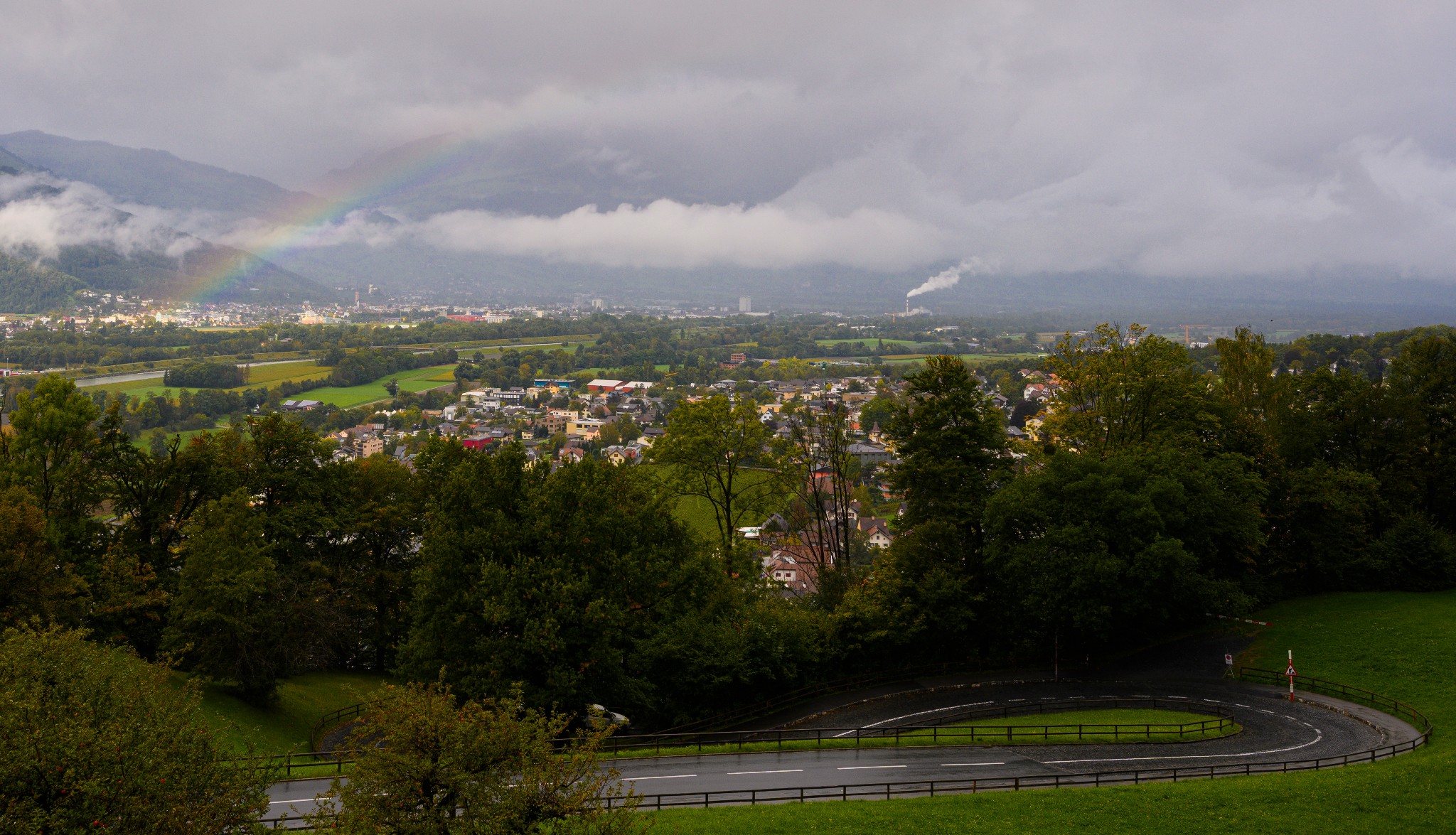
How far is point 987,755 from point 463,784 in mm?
14729

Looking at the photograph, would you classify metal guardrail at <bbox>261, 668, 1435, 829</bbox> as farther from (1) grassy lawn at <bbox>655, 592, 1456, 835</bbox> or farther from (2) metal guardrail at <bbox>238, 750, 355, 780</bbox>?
(2) metal guardrail at <bbox>238, 750, 355, 780</bbox>

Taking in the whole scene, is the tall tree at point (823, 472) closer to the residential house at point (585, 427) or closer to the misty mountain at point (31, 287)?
the residential house at point (585, 427)

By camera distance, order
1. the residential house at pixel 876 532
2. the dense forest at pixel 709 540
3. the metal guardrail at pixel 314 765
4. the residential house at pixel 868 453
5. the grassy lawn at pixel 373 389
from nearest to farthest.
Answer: the metal guardrail at pixel 314 765
the dense forest at pixel 709 540
the residential house at pixel 876 532
the residential house at pixel 868 453
the grassy lawn at pixel 373 389

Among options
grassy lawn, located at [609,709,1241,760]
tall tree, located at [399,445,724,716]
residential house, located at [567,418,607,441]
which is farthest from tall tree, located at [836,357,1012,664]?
residential house, located at [567,418,607,441]

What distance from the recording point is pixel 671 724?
2528 cm

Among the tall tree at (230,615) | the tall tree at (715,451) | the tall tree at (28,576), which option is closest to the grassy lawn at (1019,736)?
the tall tree at (715,451)

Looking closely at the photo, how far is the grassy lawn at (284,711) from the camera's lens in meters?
21.8

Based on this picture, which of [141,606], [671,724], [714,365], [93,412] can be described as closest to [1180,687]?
[671,724]

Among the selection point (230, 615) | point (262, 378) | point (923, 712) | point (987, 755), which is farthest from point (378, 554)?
point (262, 378)

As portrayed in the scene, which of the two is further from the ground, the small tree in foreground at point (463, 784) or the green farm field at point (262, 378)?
the green farm field at point (262, 378)

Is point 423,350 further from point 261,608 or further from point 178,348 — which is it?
point 261,608

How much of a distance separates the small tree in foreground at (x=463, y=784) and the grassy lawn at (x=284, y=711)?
394 inches

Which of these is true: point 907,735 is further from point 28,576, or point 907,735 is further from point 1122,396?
point 28,576

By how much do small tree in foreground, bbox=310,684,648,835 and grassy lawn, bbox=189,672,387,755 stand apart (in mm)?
10018
